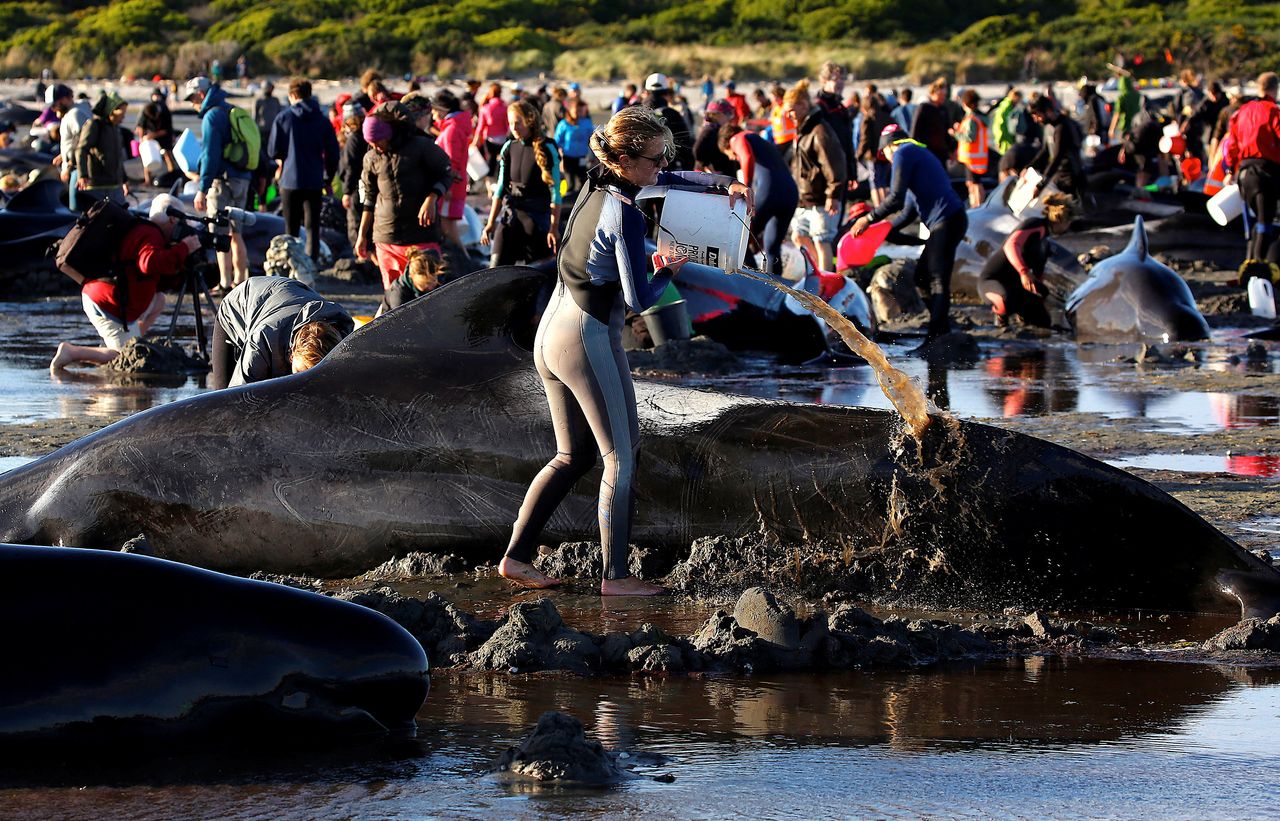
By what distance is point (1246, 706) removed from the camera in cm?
557

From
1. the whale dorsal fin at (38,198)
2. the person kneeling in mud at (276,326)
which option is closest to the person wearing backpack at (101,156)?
the whale dorsal fin at (38,198)

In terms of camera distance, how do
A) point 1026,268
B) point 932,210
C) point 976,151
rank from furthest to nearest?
point 976,151
point 1026,268
point 932,210

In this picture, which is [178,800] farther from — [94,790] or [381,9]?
[381,9]

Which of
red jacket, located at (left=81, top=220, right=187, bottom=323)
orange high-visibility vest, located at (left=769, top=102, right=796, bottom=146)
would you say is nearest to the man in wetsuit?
red jacket, located at (left=81, top=220, right=187, bottom=323)

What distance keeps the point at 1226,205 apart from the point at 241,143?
423 inches

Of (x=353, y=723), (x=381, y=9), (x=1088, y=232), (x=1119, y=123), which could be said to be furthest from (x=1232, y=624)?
(x=381, y=9)

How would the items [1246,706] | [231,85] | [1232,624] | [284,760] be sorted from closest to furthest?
[284,760] → [1246,706] → [1232,624] → [231,85]

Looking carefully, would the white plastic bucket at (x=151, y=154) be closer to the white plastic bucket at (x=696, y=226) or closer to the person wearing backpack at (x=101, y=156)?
the person wearing backpack at (x=101, y=156)

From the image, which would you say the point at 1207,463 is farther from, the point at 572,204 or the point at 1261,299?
the point at 1261,299

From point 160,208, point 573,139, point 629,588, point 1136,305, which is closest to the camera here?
point 629,588

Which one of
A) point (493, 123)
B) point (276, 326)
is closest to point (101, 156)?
point (493, 123)

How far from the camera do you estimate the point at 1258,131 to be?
19.0m

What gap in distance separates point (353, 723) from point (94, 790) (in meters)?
0.75

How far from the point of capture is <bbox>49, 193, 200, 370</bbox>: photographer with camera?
13.4m
